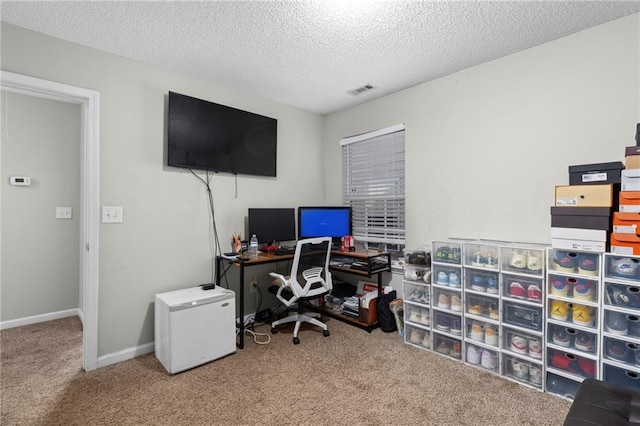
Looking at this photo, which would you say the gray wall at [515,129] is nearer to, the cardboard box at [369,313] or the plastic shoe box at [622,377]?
the cardboard box at [369,313]

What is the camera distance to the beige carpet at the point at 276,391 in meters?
1.76

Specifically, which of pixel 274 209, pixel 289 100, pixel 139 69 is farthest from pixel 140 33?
pixel 274 209

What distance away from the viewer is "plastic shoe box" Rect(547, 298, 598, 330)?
6.07 ft

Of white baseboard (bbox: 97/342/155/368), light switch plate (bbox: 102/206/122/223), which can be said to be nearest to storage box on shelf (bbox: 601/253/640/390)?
white baseboard (bbox: 97/342/155/368)

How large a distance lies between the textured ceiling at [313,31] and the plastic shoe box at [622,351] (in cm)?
208

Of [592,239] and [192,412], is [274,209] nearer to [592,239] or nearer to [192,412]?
[192,412]

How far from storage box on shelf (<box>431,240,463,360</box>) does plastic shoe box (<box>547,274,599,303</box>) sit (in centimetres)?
61

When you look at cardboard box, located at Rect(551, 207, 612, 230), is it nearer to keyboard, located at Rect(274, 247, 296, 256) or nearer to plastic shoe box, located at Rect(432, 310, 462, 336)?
plastic shoe box, located at Rect(432, 310, 462, 336)

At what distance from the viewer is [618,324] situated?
177 centimetres

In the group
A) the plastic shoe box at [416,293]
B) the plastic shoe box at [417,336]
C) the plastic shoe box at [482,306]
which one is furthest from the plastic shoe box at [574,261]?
the plastic shoe box at [417,336]

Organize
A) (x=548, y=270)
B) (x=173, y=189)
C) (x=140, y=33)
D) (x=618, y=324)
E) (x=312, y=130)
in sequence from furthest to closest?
(x=312, y=130) < (x=173, y=189) < (x=140, y=33) < (x=548, y=270) < (x=618, y=324)

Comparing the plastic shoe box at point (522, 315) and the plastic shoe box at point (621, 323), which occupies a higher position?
the plastic shoe box at point (621, 323)

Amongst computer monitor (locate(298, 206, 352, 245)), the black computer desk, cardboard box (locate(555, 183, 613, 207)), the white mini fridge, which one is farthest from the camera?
computer monitor (locate(298, 206, 352, 245))

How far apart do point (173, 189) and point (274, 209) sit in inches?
40.6
